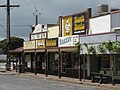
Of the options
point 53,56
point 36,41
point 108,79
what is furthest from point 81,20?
point 53,56

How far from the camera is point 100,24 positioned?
36.1 meters

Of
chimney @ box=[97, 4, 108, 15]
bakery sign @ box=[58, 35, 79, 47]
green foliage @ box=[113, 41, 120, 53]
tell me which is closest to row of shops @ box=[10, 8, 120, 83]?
bakery sign @ box=[58, 35, 79, 47]

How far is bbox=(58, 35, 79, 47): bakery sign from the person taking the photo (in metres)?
38.2

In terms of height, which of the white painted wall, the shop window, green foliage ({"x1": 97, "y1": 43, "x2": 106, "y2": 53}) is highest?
the white painted wall

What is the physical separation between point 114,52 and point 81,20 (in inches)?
360

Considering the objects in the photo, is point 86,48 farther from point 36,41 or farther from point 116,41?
point 36,41

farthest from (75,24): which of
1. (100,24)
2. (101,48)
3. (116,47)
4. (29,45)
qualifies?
(29,45)

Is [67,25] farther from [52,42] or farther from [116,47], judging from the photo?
[116,47]

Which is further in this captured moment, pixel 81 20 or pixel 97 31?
pixel 81 20

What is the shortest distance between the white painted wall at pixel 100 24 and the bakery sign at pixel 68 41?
1.65m

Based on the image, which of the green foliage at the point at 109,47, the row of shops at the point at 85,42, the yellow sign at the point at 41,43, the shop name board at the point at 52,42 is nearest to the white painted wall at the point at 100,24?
the row of shops at the point at 85,42

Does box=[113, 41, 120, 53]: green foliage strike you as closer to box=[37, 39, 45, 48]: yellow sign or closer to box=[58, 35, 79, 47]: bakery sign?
box=[58, 35, 79, 47]: bakery sign

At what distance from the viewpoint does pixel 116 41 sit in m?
30.7

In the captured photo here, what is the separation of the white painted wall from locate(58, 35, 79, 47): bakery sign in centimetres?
165
